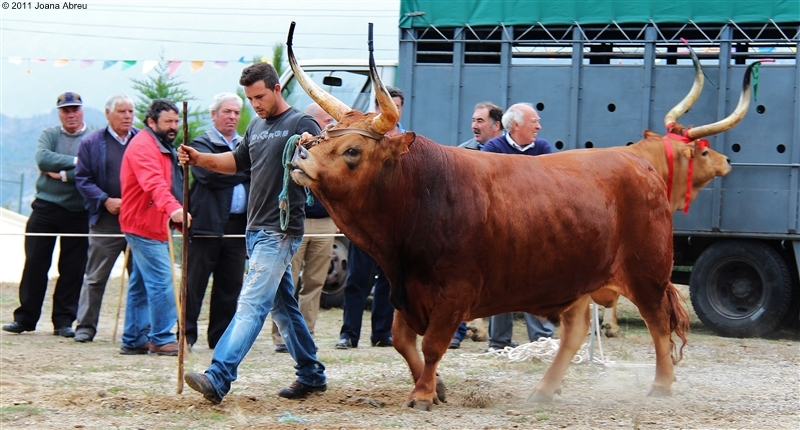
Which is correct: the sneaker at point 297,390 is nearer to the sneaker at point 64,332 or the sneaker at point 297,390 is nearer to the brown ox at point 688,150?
the brown ox at point 688,150

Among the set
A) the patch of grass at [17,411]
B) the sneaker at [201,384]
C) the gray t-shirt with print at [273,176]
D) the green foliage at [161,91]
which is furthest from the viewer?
the green foliage at [161,91]

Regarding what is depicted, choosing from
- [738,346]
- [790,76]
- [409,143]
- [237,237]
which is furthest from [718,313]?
[409,143]

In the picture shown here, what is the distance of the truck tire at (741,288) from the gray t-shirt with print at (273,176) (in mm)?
6069

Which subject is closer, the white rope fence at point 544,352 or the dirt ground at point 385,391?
the dirt ground at point 385,391

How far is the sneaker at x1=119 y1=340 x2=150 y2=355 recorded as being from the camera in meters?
9.23

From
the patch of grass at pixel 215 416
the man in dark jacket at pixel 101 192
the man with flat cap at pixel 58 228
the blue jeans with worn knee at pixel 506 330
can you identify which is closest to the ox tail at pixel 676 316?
the blue jeans with worn knee at pixel 506 330

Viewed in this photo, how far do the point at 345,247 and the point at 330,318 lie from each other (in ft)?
2.96

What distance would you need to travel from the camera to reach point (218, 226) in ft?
30.2

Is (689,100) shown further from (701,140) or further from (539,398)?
(539,398)

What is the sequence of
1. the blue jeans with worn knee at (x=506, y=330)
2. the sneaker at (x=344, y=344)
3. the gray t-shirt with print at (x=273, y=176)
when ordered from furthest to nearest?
the sneaker at (x=344, y=344)
the blue jeans with worn knee at (x=506, y=330)
the gray t-shirt with print at (x=273, y=176)

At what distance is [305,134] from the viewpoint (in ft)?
20.0


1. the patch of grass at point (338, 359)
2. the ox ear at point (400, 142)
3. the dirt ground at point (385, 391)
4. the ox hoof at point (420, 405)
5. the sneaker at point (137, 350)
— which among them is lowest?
the sneaker at point (137, 350)

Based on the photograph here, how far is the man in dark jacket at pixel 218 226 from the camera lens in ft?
30.0

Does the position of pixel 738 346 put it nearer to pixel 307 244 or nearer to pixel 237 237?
pixel 307 244
